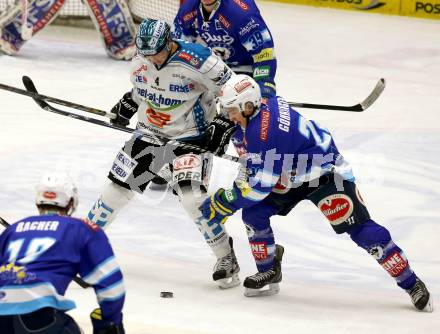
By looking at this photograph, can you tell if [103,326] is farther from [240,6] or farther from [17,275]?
[240,6]

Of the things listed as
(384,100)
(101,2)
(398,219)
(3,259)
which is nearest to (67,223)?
(3,259)

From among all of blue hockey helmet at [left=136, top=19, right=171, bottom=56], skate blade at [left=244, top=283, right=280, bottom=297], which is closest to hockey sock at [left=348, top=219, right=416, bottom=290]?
skate blade at [left=244, top=283, right=280, bottom=297]

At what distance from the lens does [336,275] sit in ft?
19.1

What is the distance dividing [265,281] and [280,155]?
2.27ft

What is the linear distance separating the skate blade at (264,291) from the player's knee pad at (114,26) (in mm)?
4738

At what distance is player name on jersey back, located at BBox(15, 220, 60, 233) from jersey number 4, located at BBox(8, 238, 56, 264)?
1.6 inches

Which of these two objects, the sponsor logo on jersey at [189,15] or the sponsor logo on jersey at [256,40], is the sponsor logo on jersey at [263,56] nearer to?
the sponsor logo on jersey at [256,40]

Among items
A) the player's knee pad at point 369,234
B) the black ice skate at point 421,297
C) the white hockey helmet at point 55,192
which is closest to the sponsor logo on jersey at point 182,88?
the player's knee pad at point 369,234

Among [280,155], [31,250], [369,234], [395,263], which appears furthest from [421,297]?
[31,250]

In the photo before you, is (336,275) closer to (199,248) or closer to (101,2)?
(199,248)

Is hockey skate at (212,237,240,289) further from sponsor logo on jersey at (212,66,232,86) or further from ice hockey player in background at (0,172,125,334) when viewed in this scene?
ice hockey player in background at (0,172,125,334)

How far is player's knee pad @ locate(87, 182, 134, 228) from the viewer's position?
566cm

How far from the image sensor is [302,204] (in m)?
6.91

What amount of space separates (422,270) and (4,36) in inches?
196
